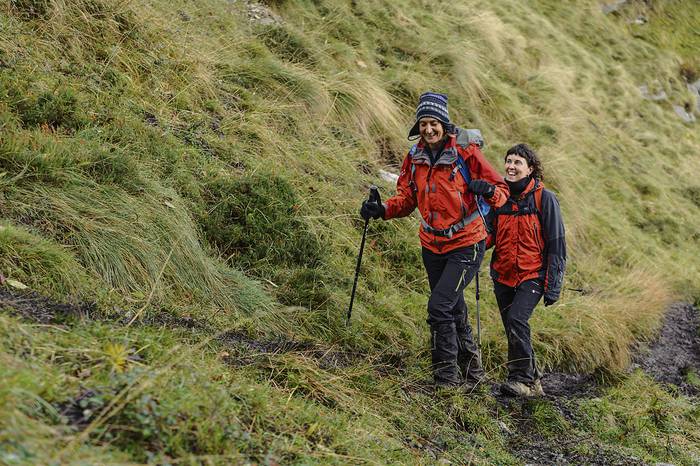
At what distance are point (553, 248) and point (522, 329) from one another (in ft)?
2.43

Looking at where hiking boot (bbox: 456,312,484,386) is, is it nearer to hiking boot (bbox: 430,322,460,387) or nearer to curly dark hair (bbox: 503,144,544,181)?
hiking boot (bbox: 430,322,460,387)

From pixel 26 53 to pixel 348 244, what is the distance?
3471 mm

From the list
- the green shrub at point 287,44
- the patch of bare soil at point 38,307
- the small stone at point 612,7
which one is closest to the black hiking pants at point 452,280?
the patch of bare soil at point 38,307

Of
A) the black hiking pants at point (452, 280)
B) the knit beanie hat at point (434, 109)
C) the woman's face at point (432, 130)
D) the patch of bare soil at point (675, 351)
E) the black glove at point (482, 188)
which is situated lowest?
the patch of bare soil at point (675, 351)

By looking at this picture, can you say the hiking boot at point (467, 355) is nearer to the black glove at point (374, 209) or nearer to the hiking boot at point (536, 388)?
the hiking boot at point (536, 388)

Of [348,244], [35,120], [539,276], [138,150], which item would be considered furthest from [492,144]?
[35,120]

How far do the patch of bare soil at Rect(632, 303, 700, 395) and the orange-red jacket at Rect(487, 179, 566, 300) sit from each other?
2.97 metres

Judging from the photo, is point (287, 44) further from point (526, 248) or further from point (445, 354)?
point (445, 354)

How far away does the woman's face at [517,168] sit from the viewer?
239 inches

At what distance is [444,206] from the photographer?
5668 millimetres

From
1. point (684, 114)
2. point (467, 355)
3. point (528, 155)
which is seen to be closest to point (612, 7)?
point (684, 114)

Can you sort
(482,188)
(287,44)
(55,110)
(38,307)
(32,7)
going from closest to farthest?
(38,307) < (482,188) < (55,110) < (32,7) < (287,44)

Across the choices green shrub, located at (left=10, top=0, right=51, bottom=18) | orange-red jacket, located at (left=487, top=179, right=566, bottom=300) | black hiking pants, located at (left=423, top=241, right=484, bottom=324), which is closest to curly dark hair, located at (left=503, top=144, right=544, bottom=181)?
orange-red jacket, located at (left=487, top=179, right=566, bottom=300)

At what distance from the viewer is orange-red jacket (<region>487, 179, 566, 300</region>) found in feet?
19.6
